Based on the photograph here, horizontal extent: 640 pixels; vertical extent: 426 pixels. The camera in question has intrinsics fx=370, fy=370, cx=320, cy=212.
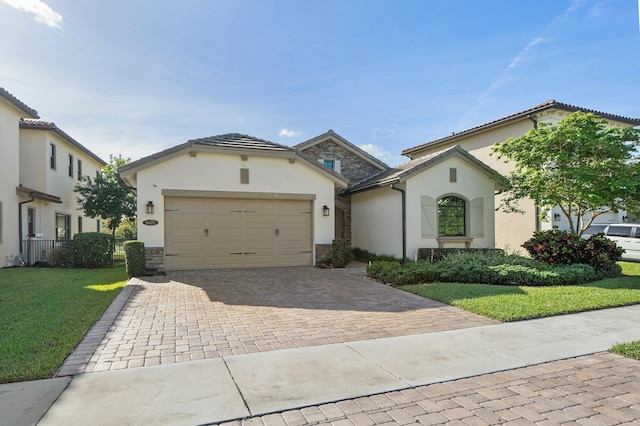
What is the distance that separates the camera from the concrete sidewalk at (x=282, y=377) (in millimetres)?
3150

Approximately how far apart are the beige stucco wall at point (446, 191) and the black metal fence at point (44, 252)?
11640 millimetres

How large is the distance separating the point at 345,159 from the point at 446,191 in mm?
6177

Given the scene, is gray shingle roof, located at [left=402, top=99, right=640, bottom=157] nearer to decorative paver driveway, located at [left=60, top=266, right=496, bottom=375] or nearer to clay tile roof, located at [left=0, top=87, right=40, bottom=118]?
decorative paver driveway, located at [left=60, top=266, right=496, bottom=375]

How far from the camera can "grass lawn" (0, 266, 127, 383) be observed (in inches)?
163

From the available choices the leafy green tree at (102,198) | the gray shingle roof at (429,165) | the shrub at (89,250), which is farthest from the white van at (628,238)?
the leafy green tree at (102,198)

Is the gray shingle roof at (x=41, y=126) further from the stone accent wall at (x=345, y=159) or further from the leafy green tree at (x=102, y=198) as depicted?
the stone accent wall at (x=345, y=159)

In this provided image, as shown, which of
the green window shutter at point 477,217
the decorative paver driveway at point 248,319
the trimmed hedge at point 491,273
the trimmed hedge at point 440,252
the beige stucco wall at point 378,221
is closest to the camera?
the decorative paver driveway at point 248,319

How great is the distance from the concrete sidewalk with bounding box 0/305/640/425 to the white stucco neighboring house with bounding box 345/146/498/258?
8.26 meters

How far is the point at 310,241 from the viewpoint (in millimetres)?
13773

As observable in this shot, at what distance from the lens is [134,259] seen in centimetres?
1102

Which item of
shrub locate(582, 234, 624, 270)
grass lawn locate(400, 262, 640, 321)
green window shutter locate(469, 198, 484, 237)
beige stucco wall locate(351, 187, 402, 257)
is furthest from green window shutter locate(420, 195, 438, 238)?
shrub locate(582, 234, 624, 270)

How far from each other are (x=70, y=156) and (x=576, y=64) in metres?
22.8

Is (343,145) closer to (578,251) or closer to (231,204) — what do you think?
(231,204)

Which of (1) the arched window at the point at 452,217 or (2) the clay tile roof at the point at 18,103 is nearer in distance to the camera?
(2) the clay tile roof at the point at 18,103
